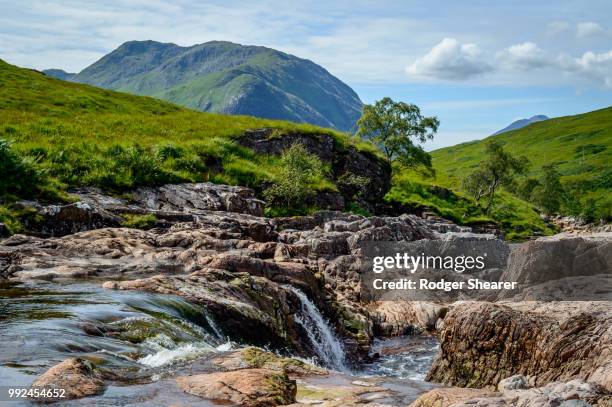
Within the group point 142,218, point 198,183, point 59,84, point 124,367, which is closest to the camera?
point 124,367

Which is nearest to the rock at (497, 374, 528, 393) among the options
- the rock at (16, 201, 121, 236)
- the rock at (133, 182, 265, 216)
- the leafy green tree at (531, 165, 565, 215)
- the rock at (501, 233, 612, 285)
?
the rock at (501, 233, 612, 285)

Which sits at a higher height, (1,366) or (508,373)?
(1,366)

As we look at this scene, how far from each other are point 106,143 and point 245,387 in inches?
1674

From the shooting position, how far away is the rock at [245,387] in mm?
11075

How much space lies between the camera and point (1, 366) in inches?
468

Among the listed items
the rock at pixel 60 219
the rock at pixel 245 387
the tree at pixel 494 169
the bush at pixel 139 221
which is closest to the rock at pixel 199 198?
the bush at pixel 139 221

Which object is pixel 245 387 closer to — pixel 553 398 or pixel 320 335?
pixel 553 398

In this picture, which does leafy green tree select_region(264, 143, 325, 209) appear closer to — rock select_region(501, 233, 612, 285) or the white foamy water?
rock select_region(501, 233, 612, 285)

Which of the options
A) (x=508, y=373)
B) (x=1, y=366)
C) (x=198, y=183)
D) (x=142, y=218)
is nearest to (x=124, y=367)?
(x=1, y=366)

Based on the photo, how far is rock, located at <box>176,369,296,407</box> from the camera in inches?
436

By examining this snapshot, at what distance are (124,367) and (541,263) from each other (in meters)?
29.5

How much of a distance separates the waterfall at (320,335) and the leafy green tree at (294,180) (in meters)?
30.1

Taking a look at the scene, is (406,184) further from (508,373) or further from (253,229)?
(508,373)

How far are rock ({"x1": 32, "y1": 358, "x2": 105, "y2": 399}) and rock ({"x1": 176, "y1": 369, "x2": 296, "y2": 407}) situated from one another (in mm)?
1784
